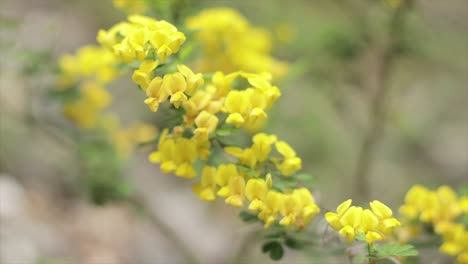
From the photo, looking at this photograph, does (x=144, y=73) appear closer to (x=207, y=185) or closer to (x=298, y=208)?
(x=207, y=185)

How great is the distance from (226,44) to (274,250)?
0.86 metres

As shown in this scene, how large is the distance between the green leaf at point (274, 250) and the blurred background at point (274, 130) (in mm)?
354

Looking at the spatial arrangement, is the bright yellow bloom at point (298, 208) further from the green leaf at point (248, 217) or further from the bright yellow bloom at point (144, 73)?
the bright yellow bloom at point (144, 73)

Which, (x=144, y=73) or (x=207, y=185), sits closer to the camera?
(x=144, y=73)

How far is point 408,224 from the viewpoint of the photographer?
1468 millimetres

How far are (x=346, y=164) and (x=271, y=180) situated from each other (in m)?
2.14

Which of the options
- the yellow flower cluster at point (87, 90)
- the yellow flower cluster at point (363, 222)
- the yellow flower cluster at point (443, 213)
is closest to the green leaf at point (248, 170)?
the yellow flower cluster at point (363, 222)

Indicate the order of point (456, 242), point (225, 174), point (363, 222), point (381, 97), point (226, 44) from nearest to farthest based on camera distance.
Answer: point (363, 222)
point (225, 174)
point (456, 242)
point (226, 44)
point (381, 97)

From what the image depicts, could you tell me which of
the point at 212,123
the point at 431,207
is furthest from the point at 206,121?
the point at 431,207

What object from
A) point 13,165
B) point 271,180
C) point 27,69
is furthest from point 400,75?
point 271,180

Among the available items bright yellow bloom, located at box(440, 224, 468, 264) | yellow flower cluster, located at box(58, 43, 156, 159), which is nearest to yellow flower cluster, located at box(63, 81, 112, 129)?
yellow flower cluster, located at box(58, 43, 156, 159)

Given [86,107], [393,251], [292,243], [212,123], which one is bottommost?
[393,251]

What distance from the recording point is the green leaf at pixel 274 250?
1.21 m

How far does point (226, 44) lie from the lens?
6.33 feet
